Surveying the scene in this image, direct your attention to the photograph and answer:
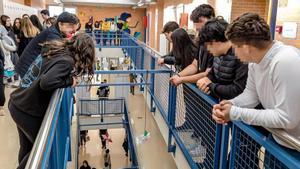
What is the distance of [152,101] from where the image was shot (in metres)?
4.27

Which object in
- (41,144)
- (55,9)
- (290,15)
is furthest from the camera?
(55,9)

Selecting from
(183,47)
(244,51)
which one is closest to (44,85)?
(244,51)

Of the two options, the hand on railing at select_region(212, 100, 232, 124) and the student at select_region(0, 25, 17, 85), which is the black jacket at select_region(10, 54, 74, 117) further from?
the student at select_region(0, 25, 17, 85)

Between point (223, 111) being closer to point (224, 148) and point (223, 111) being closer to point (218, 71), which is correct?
point (224, 148)

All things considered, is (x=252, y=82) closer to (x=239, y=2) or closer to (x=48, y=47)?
(x=48, y=47)

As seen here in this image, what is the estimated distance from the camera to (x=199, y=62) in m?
2.42

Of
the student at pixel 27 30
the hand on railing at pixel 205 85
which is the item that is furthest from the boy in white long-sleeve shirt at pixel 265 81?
the student at pixel 27 30

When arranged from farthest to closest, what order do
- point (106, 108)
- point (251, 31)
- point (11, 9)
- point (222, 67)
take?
point (11, 9) → point (106, 108) → point (222, 67) → point (251, 31)

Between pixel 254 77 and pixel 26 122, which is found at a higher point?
pixel 254 77

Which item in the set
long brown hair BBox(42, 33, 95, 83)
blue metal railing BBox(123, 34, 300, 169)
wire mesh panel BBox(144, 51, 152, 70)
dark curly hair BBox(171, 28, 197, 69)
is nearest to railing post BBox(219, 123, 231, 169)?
blue metal railing BBox(123, 34, 300, 169)

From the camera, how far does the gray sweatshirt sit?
1144mm

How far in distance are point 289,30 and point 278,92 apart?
3.46 meters

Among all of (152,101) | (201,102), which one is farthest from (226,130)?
(152,101)

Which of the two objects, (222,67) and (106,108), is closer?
(222,67)
